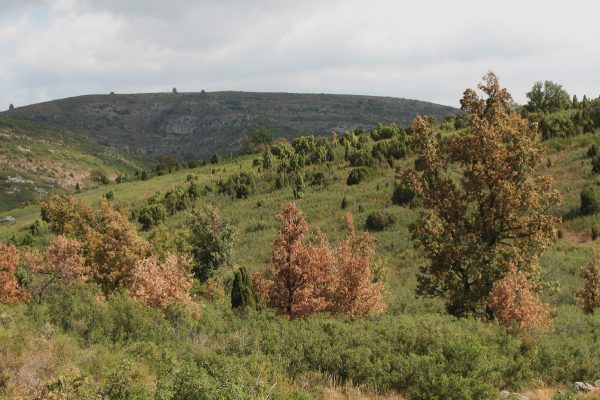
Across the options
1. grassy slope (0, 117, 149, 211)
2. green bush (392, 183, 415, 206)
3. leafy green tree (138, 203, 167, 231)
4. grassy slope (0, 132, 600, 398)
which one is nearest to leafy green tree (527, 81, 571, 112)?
grassy slope (0, 132, 600, 398)

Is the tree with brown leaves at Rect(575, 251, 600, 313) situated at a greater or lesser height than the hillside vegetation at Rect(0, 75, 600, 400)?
lesser

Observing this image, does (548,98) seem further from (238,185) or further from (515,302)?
(515,302)

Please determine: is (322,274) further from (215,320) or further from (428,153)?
(428,153)

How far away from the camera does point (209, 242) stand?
35906mm

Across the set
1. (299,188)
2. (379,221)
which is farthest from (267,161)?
(379,221)

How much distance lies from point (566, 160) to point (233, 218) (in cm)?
3593

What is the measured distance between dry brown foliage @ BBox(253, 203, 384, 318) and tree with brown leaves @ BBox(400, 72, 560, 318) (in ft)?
7.99

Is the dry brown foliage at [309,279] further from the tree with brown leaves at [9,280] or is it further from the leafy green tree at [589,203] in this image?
the leafy green tree at [589,203]

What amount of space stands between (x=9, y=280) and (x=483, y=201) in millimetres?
25059

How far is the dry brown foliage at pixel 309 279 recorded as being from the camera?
60.2 ft

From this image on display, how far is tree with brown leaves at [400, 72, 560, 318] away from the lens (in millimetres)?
16203

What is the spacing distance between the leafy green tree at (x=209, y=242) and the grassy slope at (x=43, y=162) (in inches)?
2931

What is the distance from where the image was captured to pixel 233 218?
185 feet

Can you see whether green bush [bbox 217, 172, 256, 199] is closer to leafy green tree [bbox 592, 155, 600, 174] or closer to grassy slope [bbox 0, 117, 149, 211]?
leafy green tree [bbox 592, 155, 600, 174]
